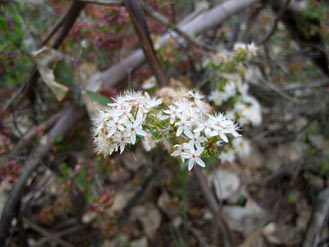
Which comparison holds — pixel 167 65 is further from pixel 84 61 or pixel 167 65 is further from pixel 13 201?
pixel 13 201

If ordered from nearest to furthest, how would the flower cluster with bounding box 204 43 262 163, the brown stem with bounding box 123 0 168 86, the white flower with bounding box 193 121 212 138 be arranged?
1. the white flower with bounding box 193 121 212 138
2. the brown stem with bounding box 123 0 168 86
3. the flower cluster with bounding box 204 43 262 163

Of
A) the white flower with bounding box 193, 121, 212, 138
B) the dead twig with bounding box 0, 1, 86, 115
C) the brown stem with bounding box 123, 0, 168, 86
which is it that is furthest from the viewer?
the dead twig with bounding box 0, 1, 86, 115

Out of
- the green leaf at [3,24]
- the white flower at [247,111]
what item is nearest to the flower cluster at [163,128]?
the white flower at [247,111]

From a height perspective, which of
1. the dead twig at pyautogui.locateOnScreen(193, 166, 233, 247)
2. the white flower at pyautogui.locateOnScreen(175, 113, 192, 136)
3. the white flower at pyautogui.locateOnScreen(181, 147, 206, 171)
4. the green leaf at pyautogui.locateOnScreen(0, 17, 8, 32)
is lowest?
the dead twig at pyautogui.locateOnScreen(193, 166, 233, 247)

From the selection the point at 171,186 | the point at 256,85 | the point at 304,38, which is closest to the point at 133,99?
the point at 171,186

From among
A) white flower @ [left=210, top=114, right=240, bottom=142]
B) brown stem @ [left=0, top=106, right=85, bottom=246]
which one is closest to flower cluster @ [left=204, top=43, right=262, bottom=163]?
white flower @ [left=210, top=114, right=240, bottom=142]

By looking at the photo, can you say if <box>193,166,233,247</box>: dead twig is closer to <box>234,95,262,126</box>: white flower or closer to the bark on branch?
<box>234,95,262,126</box>: white flower

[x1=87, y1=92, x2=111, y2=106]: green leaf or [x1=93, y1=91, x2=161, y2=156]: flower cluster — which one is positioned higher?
[x1=87, y1=92, x2=111, y2=106]: green leaf

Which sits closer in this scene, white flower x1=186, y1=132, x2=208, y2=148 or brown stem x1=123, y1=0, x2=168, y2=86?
white flower x1=186, y1=132, x2=208, y2=148

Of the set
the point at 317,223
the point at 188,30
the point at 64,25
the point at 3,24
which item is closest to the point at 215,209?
the point at 317,223

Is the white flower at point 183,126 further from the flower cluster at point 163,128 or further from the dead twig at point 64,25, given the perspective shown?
the dead twig at point 64,25
